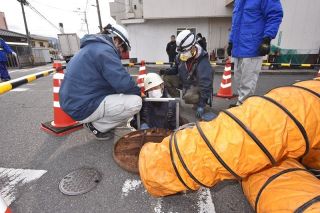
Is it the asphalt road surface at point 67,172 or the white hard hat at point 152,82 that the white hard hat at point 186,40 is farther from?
the asphalt road surface at point 67,172

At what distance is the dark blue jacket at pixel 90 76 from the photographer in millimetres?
2268

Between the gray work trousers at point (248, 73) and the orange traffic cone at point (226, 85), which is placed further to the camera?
the orange traffic cone at point (226, 85)

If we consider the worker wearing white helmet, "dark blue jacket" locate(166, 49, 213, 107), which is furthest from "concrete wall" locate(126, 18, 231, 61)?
"dark blue jacket" locate(166, 49, 213, 107)

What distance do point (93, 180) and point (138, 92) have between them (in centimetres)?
117

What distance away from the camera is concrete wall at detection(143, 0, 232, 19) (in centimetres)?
1319

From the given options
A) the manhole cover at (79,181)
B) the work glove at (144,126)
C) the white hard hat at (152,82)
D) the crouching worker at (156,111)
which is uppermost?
the white hard hat at (152,82)

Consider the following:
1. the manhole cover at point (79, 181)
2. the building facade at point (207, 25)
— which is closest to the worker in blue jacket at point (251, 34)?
the manhole cover at point (79, 181)

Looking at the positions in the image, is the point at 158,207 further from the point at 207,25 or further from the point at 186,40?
the point at 207,25

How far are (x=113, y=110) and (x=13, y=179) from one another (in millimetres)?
1218

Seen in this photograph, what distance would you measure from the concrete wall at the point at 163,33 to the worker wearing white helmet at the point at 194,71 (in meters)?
11.9

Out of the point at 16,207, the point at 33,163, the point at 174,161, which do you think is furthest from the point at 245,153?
the point at 33,163

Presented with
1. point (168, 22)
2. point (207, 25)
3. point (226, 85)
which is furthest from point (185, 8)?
point (226, 85)

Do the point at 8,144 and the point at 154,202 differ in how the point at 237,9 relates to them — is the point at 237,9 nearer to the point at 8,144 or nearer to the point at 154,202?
the point at 154,202

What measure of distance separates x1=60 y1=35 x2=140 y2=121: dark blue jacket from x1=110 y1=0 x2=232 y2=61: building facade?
1243 centimetres
